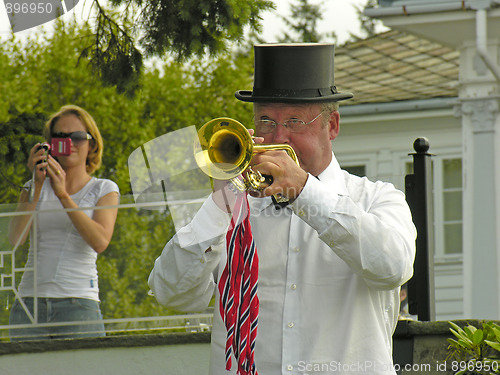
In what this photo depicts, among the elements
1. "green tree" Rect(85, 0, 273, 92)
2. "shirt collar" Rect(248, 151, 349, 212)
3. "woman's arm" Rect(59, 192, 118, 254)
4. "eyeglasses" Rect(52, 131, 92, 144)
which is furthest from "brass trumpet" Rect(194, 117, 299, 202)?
"green tree" Rect(85, 0, 273, 92)

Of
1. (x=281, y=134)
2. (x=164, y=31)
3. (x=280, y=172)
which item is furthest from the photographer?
(x=164, y=31)

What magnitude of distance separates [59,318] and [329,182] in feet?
7.40

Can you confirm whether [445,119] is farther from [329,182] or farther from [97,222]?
[329,182]

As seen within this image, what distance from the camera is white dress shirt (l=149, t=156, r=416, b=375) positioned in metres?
2.94

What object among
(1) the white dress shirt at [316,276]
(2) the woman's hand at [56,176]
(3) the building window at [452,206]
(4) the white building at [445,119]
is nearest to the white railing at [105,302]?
(2) the woman's hand at [56,176]

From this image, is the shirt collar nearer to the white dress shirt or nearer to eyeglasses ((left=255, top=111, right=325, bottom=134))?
the white dress shirt

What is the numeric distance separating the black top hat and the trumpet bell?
266mm

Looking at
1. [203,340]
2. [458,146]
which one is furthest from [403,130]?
[203,340]

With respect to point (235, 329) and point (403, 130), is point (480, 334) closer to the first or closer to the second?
point (235, 329)

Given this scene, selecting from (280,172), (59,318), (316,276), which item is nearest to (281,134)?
(280,172)

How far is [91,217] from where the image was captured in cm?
505

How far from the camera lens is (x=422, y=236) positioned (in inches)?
198

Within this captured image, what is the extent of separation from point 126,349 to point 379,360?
7.35 ft

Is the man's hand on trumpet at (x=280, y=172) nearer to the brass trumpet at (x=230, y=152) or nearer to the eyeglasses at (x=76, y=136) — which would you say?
the brass trumpet at (x=230, y=152)
